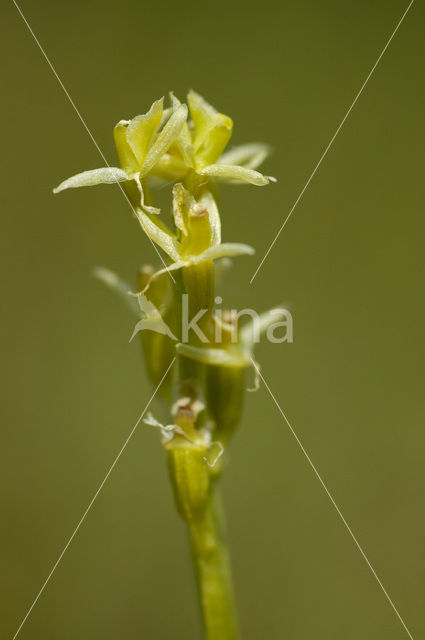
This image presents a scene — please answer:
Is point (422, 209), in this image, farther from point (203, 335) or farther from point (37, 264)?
point (203, 335)

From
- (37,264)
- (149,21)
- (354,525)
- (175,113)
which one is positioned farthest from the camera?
(149,21)

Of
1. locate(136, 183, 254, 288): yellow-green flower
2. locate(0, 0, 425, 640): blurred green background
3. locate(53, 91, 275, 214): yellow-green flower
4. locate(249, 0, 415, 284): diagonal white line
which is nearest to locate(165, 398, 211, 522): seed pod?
locate(136, 183, 254, 288): yellow-green flower

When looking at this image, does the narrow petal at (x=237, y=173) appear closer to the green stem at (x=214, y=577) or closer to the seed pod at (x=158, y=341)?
the seed pod at (x=158, y=341)

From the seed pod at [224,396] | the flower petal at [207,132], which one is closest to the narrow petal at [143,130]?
the flower petal at [207,132]

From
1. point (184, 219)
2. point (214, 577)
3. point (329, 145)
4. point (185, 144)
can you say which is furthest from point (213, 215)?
point (329, 145)

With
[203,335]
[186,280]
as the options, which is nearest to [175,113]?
[186,280]

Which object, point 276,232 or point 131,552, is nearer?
point 131,552
